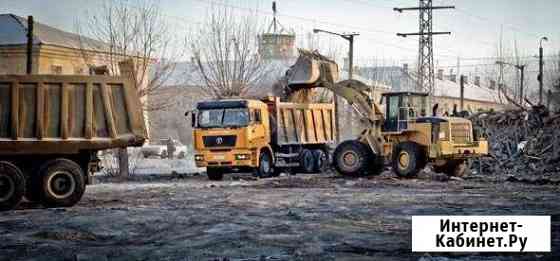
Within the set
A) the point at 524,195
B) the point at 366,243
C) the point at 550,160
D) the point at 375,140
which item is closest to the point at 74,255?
the point at 366,243

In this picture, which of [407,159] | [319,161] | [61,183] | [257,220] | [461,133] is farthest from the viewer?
[319,161]

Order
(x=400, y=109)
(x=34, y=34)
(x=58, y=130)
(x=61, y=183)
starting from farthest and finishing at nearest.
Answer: (x=34, y=34)
(x=400, y=109)
(x=61, y=183)
(x=58, y=130)

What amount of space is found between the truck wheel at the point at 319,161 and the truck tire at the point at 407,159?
5013 millimetres

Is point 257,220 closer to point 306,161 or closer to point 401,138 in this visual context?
point 401,138

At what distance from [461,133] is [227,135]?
7.25m

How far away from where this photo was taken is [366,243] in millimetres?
11172

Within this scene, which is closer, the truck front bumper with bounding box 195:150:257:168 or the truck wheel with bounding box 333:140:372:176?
the truck front bumper with bounding box 195:150:257:168

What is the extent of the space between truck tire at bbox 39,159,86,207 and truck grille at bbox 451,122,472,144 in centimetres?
1216

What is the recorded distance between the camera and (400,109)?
1002 inches

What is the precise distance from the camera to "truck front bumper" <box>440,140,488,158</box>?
24.4m

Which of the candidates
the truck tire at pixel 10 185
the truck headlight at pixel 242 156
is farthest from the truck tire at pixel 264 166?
the truck tire at pixel 10 185

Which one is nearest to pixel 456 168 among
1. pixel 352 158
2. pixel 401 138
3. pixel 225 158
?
pixel 401 138

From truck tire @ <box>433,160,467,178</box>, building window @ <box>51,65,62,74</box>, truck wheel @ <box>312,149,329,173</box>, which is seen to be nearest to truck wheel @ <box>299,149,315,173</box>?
truck wheel @ <box>312,149,329,173</box>

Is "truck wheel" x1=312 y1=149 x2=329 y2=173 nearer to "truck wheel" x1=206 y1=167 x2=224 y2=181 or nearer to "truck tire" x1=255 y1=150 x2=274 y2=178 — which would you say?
"truck tire" x1=255 y1=150 x2=274 y2=178
